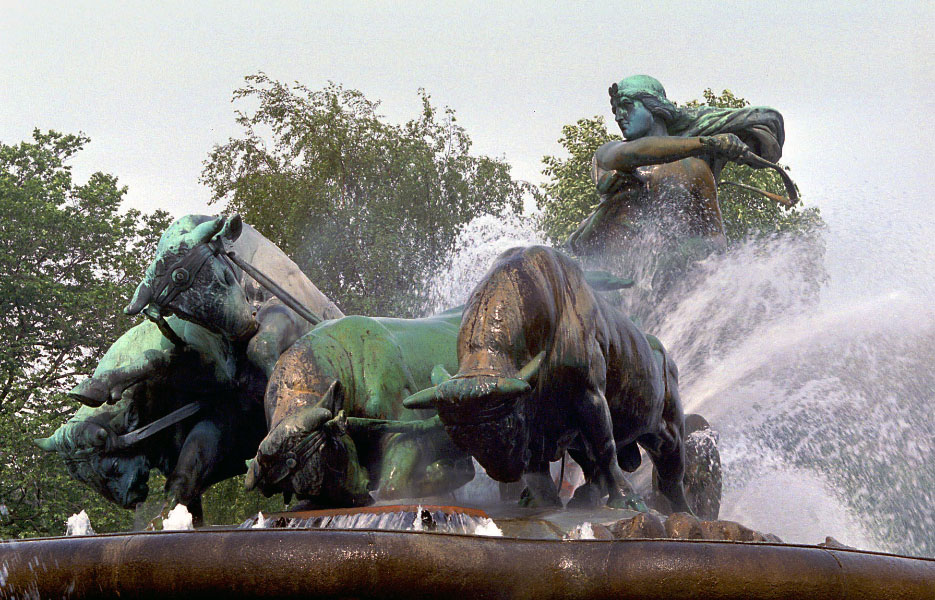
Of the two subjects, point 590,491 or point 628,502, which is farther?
point 590,491

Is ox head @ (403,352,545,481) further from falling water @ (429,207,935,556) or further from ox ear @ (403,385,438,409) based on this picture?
falling water @ (429,207,935,556)

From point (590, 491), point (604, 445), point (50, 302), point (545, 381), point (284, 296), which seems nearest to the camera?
point (545, 381)

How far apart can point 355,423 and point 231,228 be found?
1.23 m

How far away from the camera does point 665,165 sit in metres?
7.81

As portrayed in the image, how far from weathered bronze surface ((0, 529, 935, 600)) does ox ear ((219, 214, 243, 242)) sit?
227 centimetres

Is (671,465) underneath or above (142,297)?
underneath

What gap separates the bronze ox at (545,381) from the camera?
4934 mm

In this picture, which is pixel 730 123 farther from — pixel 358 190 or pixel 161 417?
pixel 358 190

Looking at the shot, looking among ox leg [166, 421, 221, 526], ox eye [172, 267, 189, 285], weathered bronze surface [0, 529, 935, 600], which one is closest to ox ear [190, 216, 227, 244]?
ox eye [172, 267, 189, 285]

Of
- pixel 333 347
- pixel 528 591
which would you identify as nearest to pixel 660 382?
pixel 333 347

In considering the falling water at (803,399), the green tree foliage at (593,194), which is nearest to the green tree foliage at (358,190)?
the green tree foliage at (593,194)

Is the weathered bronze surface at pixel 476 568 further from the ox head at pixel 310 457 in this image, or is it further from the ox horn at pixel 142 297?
the ox horn at pixel 142 297


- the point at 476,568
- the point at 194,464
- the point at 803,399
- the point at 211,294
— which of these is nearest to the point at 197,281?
the point at 211,294

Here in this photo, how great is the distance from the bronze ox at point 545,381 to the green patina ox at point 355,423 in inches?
15.3
